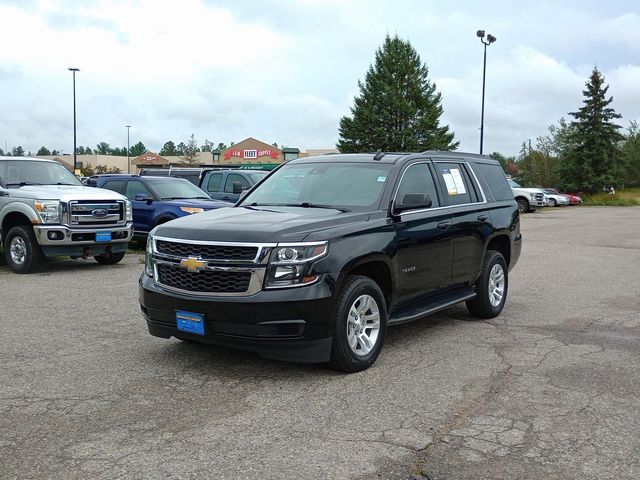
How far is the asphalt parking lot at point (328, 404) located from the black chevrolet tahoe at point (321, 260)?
1.31ft

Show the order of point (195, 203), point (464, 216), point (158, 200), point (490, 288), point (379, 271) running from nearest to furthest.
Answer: point (379, 271) < point (464, 216) < point (490, 288) < point (195, 203) < point (158, 200)

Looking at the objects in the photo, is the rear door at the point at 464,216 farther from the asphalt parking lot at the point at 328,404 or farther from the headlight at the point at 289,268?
the headlight at the point at 289,268

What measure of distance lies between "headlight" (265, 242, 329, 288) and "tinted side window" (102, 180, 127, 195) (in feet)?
36.5

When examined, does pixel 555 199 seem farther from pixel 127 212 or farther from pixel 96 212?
pixel 96 212

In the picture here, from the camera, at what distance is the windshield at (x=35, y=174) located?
11.9 m

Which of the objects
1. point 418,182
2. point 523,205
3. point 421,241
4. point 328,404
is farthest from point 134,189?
point 523,205

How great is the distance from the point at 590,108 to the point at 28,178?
160 ft

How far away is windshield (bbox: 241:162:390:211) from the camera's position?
6.19 metres

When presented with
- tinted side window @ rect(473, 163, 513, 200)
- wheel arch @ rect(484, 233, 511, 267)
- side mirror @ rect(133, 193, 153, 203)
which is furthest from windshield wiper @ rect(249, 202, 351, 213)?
side mirror @ rect(133, 193, 153, 203)

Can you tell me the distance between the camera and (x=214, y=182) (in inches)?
720

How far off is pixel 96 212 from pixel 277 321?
293 inches

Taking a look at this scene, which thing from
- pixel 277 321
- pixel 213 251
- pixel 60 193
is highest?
pixel 60 193

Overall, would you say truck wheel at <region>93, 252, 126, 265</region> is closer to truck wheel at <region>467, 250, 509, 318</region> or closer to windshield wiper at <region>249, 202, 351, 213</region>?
windshield wiper at <region>249, 202, 351, 213</region>

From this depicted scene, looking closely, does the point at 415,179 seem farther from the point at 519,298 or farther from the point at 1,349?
the point at 1,349
